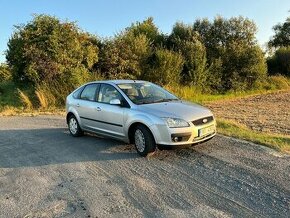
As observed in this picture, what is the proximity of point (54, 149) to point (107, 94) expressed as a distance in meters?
1.76

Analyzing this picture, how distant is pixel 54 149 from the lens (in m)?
9.14

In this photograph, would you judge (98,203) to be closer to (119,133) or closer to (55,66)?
(119,133)

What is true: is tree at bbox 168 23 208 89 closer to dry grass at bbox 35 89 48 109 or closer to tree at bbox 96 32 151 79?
tree at bbox 96 32 151 79

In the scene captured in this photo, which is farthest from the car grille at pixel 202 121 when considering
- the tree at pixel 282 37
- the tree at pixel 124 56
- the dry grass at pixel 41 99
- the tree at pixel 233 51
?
the tree at pixel 282 37

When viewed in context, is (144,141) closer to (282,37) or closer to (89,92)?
(89,92)

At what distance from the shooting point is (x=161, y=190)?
6.02 metres

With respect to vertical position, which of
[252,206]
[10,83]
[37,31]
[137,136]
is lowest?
[252,206]

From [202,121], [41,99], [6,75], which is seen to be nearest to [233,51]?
[41,99]

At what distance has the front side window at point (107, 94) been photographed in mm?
9040

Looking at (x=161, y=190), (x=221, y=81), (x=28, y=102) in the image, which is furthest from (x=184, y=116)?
(x=221, y=81)

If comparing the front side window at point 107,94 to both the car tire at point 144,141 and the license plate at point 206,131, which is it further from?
the license plate at point 206,131

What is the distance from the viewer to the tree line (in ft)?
65.9

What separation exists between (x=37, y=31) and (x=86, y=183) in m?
15.3

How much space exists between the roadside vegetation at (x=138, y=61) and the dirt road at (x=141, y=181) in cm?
416
